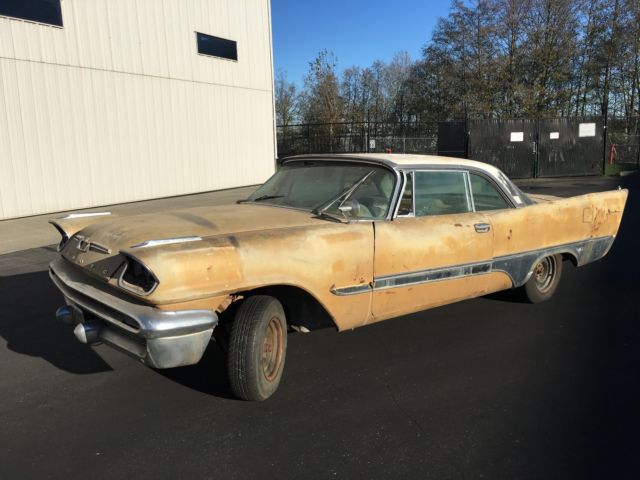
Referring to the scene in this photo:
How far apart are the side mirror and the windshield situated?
15 millimetres

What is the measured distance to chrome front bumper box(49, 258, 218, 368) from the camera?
8.81 feet

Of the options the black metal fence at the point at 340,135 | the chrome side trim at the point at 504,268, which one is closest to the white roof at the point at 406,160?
the chrome side trim at the point at 504,268

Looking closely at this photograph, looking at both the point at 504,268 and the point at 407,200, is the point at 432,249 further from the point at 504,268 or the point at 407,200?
the point at 504,268

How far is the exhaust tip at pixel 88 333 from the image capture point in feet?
9.73

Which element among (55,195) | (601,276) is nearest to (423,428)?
(601,276)

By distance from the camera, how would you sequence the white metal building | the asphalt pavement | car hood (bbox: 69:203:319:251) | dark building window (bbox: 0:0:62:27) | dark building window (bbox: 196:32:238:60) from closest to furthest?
the asphalt pavement < car hood (bbox: 69:203:319:251) < dark building window (bbox: 0:0:62:27) < the white metal building < dark building window (bbox: 196:32:238:60)

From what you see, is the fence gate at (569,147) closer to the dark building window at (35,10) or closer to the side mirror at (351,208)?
the dark building window at (35,10)

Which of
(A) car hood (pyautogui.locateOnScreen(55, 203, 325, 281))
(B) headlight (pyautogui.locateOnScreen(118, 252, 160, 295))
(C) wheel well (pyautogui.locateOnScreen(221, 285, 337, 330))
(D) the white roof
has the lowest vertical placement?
(C) wheel well (pyautogui.locateOnScreen(221, 285, 337, 330))

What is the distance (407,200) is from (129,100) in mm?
12086

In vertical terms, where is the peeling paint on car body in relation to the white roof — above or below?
below

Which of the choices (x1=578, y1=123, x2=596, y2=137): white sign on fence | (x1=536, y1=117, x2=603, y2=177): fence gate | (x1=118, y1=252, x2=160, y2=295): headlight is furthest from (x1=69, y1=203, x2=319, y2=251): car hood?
(x1=578, y1=123, x2=596, y2=137): white sign on fence

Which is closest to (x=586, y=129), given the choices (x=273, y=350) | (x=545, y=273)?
(x=545, y=273)

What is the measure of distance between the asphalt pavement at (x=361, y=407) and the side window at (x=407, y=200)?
108 cm

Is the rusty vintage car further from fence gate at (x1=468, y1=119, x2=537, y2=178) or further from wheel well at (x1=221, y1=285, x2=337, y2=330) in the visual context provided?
fence gate at (x1=468, y1=119, x2=537, y2=178)
